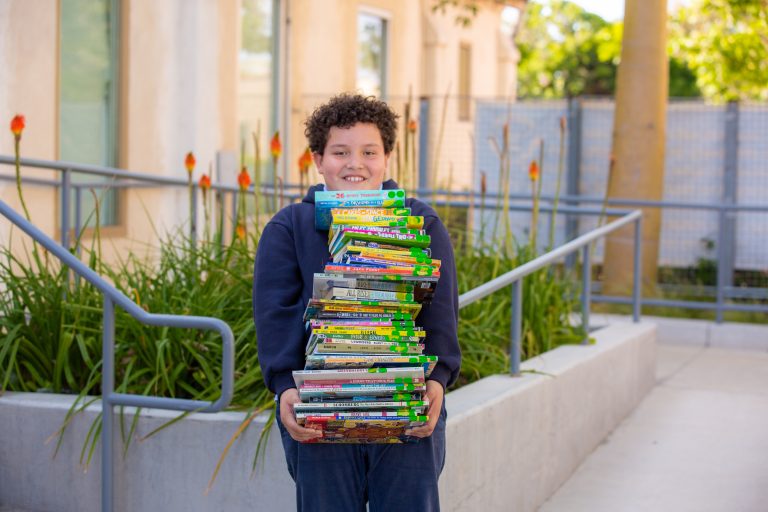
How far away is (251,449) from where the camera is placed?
14.1 feet

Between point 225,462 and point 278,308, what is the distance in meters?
1.46

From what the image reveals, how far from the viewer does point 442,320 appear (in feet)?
10.2

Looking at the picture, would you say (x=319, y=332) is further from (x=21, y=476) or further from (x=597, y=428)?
(x=597, y=428)

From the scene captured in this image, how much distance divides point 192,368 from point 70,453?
0.58m

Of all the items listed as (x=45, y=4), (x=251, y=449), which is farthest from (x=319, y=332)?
(x=45, y=4)

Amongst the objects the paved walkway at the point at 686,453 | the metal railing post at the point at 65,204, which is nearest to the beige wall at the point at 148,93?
the metal railing post at the point at 65,204

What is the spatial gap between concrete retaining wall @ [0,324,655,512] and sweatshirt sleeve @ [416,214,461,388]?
129 centimetres

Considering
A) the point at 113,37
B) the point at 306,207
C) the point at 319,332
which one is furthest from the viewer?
the point at 113,37

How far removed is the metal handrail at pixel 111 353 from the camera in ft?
13.0

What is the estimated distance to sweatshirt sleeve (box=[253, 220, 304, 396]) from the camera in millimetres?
3020

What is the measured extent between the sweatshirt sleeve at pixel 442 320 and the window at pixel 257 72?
31.0 ft

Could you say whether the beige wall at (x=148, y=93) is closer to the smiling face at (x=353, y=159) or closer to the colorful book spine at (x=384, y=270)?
the smiling face at (x=353, y=159)

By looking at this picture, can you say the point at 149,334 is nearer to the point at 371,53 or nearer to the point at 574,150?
the point at 574,150

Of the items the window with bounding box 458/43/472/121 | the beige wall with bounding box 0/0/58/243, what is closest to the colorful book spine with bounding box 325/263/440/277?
the beige wall with bounding box 0/0/58/243
